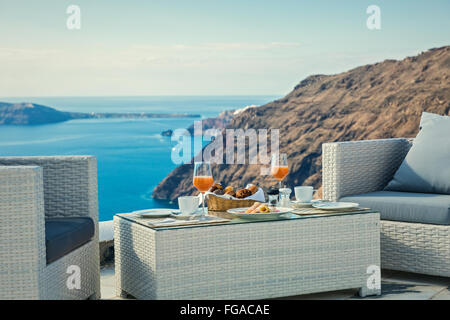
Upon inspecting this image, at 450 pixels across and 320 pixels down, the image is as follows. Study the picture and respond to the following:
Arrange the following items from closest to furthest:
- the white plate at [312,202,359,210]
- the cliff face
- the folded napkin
Result: the folded napkin
the white plate at [312,202,359,210]
the cliff face

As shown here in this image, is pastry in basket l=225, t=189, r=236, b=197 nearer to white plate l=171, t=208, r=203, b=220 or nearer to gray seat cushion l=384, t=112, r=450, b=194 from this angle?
white plate l=171, t=208, r=203, b=220

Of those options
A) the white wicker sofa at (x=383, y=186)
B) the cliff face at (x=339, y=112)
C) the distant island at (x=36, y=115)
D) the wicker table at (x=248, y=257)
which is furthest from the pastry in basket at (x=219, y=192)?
the cliff face at (x=339, y=112)

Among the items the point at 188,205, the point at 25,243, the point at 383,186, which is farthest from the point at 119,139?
the point at 25,243

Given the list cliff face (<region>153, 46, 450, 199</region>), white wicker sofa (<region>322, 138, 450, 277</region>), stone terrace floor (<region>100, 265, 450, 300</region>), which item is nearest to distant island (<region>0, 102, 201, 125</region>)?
cliff face (<region>153, 46, 450, 199</region>)

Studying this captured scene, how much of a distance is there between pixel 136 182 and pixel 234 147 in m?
7.10

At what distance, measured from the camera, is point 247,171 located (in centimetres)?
2170

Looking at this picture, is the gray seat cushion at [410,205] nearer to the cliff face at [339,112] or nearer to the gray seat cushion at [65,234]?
the gray seat cushion at [65,234]

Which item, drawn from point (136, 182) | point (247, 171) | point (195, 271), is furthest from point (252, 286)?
point (247, 171)

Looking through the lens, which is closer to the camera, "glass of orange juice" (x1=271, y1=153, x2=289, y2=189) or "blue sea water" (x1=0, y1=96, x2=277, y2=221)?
"glass of orange juice" (x1=271, y1=153, x2=289, y2=189)

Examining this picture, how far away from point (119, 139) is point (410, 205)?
14156 mm

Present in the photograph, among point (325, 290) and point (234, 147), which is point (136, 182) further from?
point (325, 290)

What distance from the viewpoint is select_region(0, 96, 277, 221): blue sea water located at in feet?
45.3

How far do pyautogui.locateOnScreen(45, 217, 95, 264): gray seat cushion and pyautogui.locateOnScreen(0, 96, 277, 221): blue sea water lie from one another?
34.6ft

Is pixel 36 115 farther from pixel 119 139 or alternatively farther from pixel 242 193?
pixel 242 193
